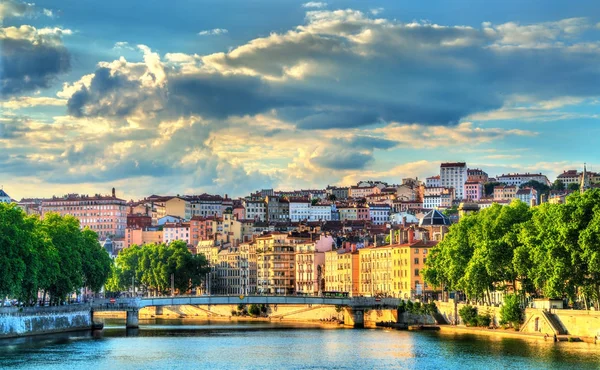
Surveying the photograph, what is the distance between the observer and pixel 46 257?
99.9 meters

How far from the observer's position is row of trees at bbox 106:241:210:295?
171250mm

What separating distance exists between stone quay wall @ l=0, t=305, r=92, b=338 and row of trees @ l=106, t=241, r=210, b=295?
57839mm

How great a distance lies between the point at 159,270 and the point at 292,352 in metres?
87.4

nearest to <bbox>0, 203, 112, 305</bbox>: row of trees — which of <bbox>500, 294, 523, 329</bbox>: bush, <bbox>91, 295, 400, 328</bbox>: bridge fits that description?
<bbox>91, 295, 400, 328</bbox>: bridge

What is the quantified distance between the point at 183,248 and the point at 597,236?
106320mm

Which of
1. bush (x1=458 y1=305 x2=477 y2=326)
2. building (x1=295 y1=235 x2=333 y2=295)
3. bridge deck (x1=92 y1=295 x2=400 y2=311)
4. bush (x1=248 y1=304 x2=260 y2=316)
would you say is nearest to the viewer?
bush (x1=458 y1=305 x2=477 y2=326)

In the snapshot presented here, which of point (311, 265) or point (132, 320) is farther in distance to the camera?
point (311, 265)

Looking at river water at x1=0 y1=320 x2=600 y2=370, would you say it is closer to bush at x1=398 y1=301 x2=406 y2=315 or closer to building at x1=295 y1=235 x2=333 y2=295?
bush at x1=398 y1=301 x2=406 y2=315

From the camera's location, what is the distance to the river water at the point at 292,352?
74188 mm

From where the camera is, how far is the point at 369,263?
15400 centimetres

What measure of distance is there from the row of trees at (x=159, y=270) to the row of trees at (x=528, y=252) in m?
61.4

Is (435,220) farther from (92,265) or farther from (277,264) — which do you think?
(92,265)

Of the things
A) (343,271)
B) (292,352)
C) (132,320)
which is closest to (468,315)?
(292,352)

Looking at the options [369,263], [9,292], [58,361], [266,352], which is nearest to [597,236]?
[266,352]
